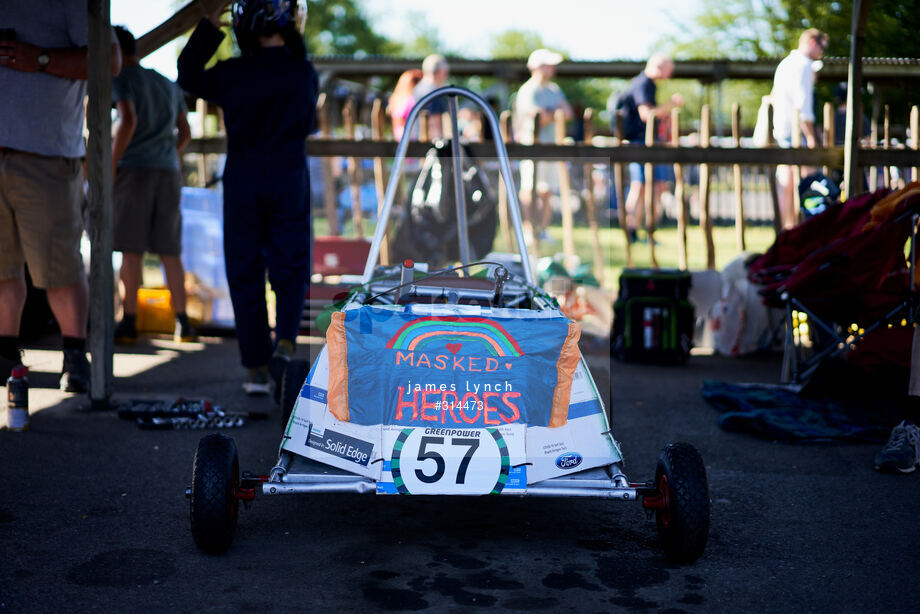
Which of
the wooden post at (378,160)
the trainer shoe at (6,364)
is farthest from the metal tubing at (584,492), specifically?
the wooden post at (378,160)

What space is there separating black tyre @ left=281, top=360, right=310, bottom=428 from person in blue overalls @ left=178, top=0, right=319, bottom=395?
1.09m

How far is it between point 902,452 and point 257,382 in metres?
3.55

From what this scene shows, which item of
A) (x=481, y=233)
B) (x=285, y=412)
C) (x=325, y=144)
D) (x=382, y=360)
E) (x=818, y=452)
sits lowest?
(x=818, y=452)

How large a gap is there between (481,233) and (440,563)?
3.15 metres

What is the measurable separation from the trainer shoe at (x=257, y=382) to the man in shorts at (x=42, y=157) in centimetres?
100

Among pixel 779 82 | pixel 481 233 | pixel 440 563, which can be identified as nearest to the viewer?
pixel 440 563

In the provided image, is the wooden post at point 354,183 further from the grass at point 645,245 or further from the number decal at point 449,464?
the number decal at point 449,464

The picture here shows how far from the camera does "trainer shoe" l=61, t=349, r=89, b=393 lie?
616cm

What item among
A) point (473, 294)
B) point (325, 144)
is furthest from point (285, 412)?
point (325, 144)

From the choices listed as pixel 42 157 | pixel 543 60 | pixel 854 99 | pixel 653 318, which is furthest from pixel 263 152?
pixel 543 60

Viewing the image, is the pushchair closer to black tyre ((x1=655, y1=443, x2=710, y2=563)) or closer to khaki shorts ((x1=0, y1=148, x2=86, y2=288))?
black tyre ((x1=655, y1=443, x2=710, y2=563))

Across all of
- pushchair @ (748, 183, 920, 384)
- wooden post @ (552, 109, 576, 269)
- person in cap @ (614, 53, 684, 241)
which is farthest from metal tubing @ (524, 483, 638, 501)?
person in cap @ (614, 53, 684, 241)

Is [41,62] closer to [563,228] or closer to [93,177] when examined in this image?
[93,177]

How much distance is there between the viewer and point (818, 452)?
5.33m
